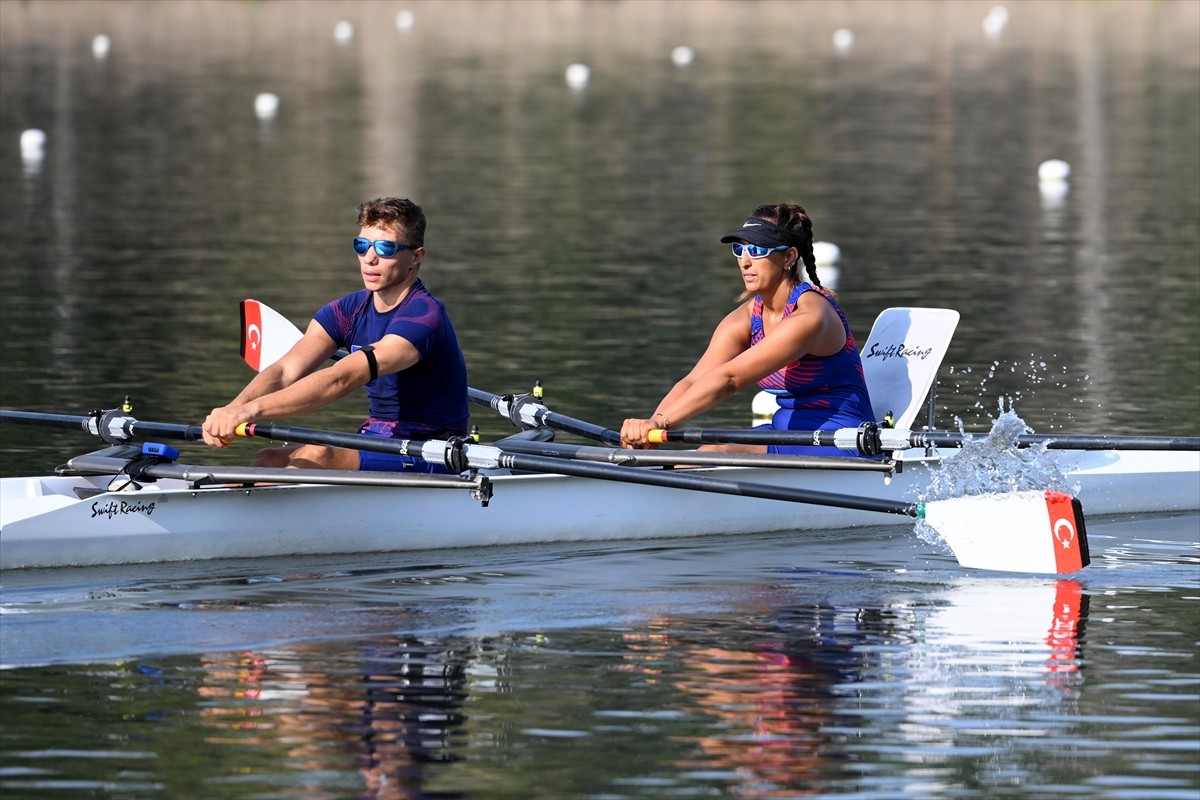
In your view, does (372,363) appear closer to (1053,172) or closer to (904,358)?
(904,358)

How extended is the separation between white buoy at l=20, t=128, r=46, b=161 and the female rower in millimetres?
23197

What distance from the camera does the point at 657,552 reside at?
10406 millimetres

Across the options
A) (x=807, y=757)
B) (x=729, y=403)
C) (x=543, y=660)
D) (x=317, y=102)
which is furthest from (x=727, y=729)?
(x=317, y=102)

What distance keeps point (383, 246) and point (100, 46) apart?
50038mm

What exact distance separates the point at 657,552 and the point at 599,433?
108 cm

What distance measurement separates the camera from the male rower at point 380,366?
9430 mm

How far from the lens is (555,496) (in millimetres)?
10461

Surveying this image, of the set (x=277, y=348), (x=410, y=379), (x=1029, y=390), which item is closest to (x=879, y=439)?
(x=410, y=379)

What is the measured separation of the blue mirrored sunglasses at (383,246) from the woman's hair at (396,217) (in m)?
0.06

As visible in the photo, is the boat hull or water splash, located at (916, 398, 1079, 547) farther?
water splash, located at (916, 398, 1079, 547)

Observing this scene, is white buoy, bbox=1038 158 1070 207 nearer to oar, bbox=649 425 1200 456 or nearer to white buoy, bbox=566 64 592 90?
white buoy, bbox=566 64 592 90

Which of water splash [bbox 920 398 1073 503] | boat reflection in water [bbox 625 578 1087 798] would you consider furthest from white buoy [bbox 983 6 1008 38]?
boat reflection in water [bbox 625 578 1087 798]

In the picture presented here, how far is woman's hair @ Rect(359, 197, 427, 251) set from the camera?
9.55 metres

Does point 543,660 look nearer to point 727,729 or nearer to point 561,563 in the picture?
Result: point 727,729
